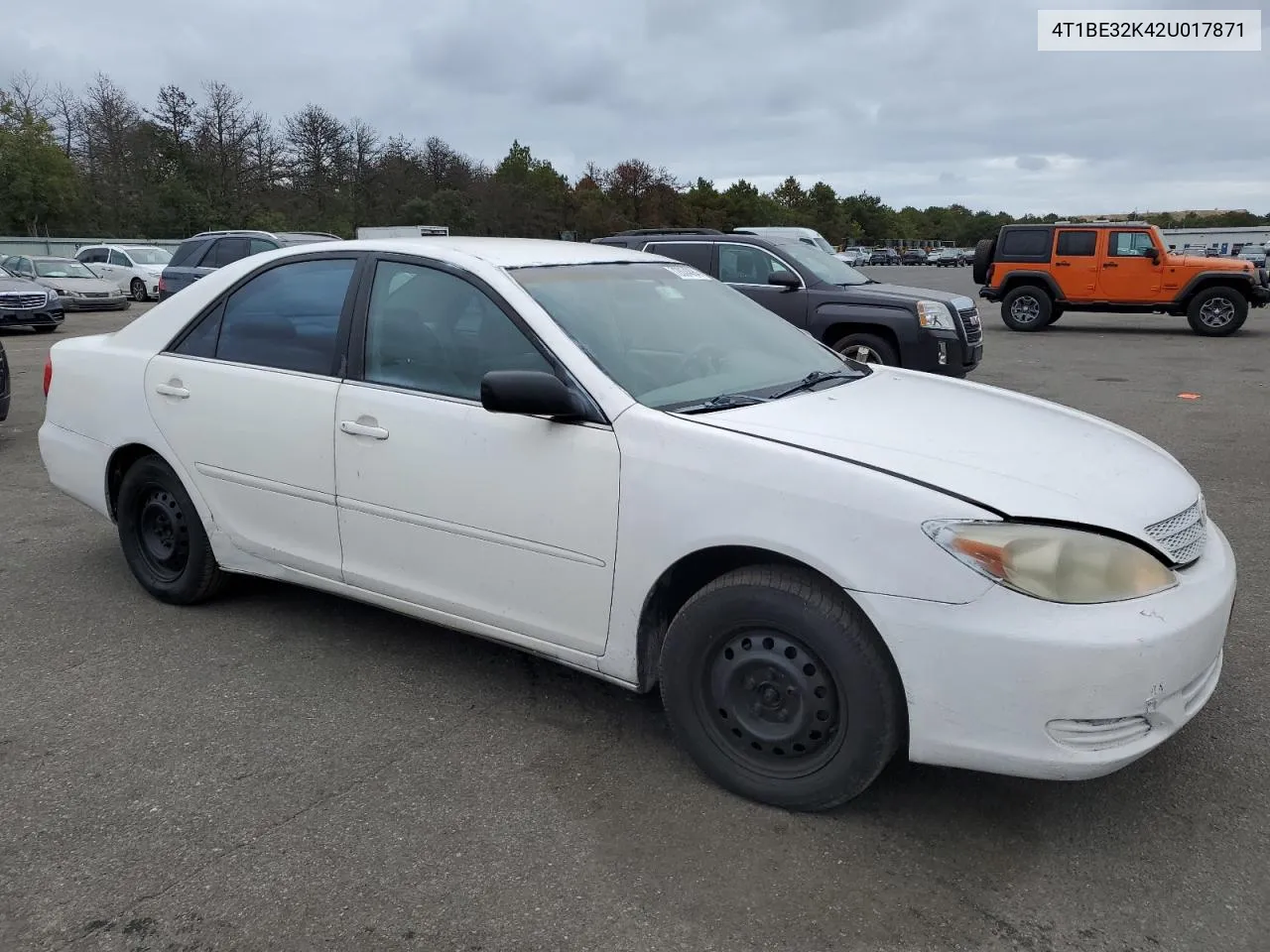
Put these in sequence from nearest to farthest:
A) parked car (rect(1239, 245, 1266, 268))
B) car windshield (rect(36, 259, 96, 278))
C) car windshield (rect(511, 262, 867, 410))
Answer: car windshield (rect(511, 262, 867, 410)), car windshield (rect(36, 259, 96, 278)), parked car (rect(1239, 245, 1266, 268))

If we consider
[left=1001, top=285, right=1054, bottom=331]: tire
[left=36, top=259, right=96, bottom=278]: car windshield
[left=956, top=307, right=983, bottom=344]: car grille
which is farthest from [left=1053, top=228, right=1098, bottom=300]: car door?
[left=36, top=259, right=96, bottom=278]: car windshield

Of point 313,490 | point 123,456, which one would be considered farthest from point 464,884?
point 123,456

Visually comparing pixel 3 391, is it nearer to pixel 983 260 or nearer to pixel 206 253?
pixel 206 253

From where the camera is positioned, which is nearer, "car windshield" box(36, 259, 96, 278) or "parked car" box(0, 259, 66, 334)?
"parked car" box(0, 259, 66, 334)

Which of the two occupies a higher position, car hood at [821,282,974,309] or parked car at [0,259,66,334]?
car hood at [821,282,974,309]

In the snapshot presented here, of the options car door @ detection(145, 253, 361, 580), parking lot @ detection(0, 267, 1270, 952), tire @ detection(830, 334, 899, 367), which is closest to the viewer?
parking lot @ detection(0, 267, 1270, 952)

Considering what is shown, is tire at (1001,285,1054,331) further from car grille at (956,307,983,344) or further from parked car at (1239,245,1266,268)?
parked car at (1239,245,1266,268)

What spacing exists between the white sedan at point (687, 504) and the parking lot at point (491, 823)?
0.97ft

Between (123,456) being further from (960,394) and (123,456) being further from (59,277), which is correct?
(59,277)

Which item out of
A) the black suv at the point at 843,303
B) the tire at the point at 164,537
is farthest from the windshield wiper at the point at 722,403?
the black suv at the point at 843,303

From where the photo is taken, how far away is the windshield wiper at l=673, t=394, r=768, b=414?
3.13 m

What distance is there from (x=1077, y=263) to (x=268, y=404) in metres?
17.2

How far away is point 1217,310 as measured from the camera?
17.3 meters

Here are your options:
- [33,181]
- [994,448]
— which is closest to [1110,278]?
[994,448]
